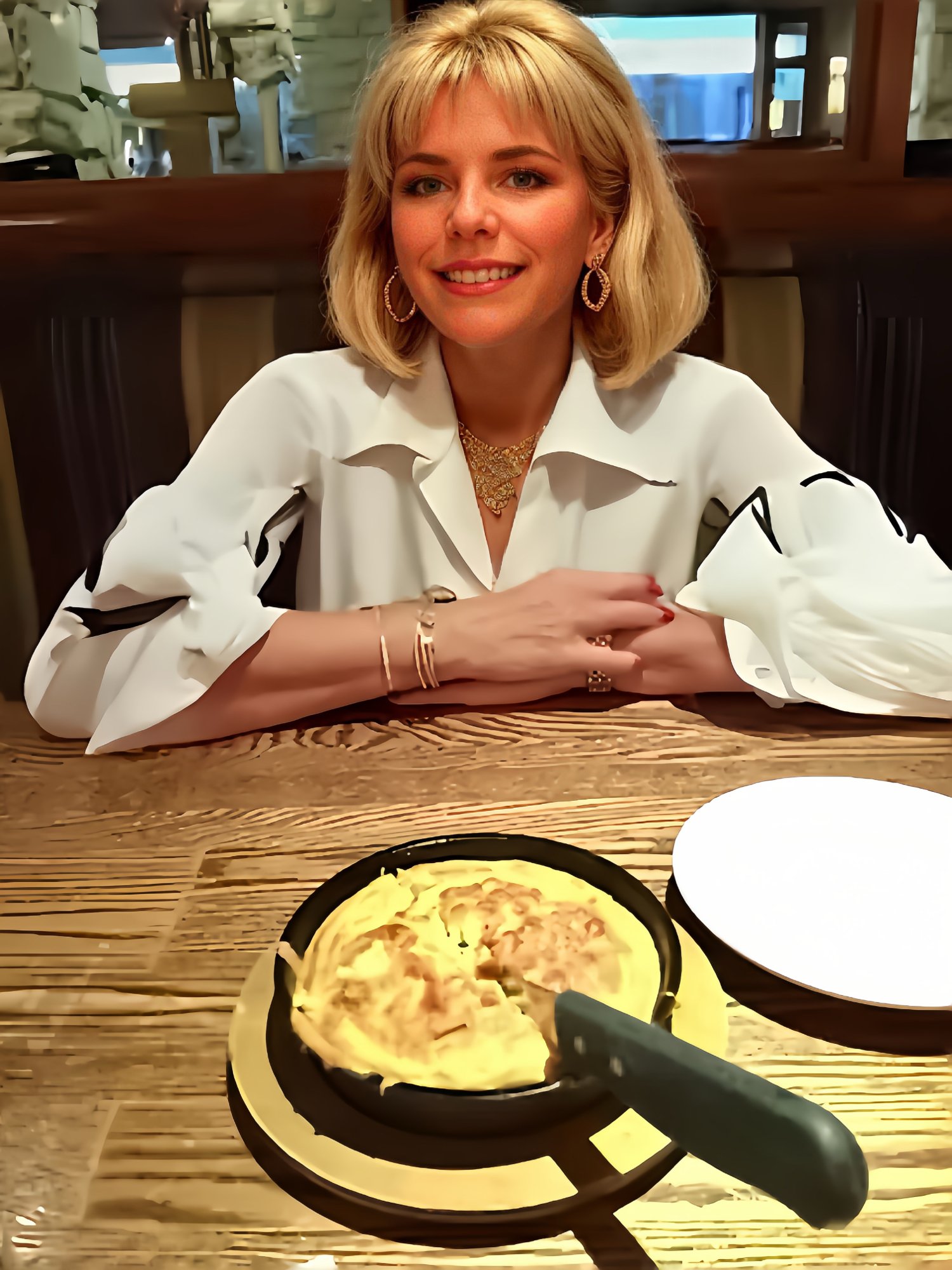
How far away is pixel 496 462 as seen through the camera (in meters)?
1.13

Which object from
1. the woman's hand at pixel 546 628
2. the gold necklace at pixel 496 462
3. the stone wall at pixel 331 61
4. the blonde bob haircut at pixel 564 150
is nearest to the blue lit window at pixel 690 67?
the blonde bob haircut at pixel 564 150

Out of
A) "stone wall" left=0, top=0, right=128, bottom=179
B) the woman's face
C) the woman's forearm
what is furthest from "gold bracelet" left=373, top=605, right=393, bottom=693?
"stone wall" left=0, top=0, right=128, bottom=179

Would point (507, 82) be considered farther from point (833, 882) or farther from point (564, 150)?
point (833, 882)

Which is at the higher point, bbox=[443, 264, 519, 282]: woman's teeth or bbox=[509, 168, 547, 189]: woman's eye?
bbox=[509, 168, 547, 189]: woman's eye

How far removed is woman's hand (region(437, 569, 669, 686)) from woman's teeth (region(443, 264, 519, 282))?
33 cm

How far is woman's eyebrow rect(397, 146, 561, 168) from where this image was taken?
92 cm

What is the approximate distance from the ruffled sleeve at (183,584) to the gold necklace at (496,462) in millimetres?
193

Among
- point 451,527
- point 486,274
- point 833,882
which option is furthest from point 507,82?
point 833,882

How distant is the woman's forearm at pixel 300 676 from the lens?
38.4 inches

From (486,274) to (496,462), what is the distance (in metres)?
0.23

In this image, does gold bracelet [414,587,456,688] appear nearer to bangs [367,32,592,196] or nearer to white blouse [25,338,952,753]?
white blouse [25,338,952,753]

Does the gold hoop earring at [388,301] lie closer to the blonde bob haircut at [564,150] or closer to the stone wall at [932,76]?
the blonde bob haircut at [564,150]

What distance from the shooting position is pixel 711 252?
108cm

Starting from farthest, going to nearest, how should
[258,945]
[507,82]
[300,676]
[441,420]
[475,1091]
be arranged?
[441,420] < [300,676] < [507,82] < [258,945] < [475,1091]
